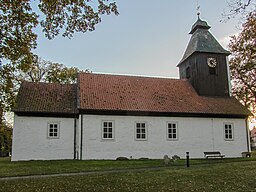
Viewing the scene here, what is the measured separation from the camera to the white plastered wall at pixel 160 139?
70.8 ft

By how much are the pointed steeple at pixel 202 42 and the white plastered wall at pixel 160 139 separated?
7248 mm

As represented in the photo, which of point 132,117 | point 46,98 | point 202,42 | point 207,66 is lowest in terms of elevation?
point 132,117

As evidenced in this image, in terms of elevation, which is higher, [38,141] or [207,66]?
[207,66]

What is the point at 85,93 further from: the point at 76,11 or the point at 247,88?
the point at 247,88

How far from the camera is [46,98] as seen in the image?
896 inches

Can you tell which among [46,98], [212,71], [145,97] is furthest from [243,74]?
[46,98]

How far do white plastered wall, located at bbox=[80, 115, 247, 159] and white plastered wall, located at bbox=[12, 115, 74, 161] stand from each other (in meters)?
1.41

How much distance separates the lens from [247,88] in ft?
98.9

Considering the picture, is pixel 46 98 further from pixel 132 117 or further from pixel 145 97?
pixel 145 97

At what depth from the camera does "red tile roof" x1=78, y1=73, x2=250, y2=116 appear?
2272 cm

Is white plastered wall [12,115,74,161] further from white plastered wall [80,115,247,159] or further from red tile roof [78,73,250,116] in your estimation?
red tile roof [78,73,250,116]

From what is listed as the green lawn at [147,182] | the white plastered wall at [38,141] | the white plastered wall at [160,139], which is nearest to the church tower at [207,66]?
the white plastered wall at [160,139]

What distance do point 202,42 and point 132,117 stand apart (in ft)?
37.1

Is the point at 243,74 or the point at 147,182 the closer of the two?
the point at 147,182
